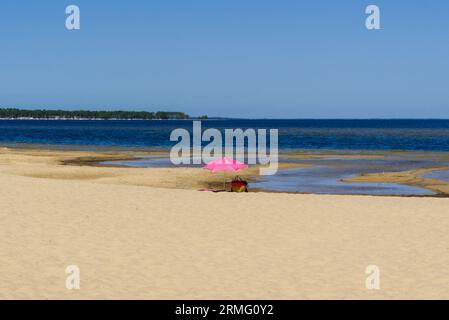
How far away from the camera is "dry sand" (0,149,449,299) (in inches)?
432

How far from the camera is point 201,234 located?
52.6ft

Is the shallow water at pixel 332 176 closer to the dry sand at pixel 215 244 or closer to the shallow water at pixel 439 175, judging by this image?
the shallow water at pixel 439 175

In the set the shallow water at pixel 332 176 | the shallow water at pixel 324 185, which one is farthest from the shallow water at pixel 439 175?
the shallow water at pixel 324 185

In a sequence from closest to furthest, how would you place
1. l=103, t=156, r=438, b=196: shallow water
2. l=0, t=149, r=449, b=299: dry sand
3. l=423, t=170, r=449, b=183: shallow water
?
l=0, t=149, r=449, b=299: dry sand, l=103, t=156, r=438, b=196: shallow water, l=423, t=170, r=449, b=183: shallow water

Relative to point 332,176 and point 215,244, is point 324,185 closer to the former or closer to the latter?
point 332,176

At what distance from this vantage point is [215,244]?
1480cm

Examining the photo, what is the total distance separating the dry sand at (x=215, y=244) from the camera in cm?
1098

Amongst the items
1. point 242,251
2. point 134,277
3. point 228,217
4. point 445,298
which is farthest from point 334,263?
point 228,217

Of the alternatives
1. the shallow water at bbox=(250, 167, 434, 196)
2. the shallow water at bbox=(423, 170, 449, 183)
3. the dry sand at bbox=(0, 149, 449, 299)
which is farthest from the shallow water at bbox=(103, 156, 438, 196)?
the dry sand at bbox=(0, 149, 449, 299)

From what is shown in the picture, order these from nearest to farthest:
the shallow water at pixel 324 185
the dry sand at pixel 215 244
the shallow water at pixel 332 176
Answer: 1. the dry sand at pixel 215 244
2. the shallow water at pixel 324 185
3. the shallow water at pixel 332 176

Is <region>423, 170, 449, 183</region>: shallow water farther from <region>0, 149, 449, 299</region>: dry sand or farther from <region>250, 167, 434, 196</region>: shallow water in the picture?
<region>0, 149, 449, 299</region>: dry sand

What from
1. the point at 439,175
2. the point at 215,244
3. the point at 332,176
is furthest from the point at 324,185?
the point at 215,244

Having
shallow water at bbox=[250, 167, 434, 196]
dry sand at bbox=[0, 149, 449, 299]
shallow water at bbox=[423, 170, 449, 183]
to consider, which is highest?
shallow water at bbox=[423, 170, 449, 183]
